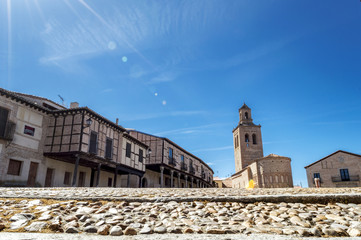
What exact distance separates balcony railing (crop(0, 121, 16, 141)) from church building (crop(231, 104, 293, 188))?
108ft

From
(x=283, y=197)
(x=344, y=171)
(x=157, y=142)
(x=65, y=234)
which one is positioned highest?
(x=157, y=142)

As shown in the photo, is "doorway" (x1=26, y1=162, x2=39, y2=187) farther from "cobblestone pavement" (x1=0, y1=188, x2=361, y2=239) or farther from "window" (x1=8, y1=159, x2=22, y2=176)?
"cobblestone pavement" (x1=0, y1=188, x2=361, y2=239)

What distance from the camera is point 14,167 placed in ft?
52.1

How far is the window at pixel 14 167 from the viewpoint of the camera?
616 inches

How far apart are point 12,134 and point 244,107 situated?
49.9m

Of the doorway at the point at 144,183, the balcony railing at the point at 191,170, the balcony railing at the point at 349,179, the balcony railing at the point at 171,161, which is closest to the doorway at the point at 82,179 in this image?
the doorway at the point at 144,183

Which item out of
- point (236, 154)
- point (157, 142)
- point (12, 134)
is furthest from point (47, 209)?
point (236, 154)

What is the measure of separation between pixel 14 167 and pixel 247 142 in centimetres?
4674

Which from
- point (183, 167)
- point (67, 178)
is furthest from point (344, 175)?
point (67, 178)

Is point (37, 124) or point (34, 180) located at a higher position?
point (37, 124)

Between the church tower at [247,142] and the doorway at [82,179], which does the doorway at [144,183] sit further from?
the church tower at [247,142]

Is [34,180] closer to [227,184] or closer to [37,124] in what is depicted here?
[37,124]

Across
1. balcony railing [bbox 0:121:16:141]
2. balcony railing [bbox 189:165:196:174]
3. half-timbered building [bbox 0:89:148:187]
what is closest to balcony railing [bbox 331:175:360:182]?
balcony railing [bbox 189:165:196:174]

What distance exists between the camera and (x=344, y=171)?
3322cm
